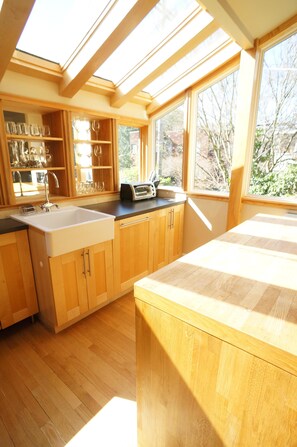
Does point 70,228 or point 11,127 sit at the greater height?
point 11,127

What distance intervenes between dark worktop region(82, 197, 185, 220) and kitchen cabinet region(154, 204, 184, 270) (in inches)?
2.9

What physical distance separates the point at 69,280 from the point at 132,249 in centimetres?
75

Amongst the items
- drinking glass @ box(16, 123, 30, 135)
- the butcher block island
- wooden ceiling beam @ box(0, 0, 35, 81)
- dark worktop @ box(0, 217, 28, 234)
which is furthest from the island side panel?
drinking glass @ box(16, 123, 30, 135)

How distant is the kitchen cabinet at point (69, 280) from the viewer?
183 centimetres

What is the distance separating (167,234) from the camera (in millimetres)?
2932

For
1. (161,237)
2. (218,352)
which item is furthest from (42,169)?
(218,352)

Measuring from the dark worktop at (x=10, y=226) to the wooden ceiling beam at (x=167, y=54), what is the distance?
5.55ft

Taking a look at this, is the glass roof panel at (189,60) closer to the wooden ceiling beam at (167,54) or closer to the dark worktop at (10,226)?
the wooden ceiling beam at (167,54)

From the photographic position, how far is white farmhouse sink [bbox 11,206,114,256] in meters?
1.73

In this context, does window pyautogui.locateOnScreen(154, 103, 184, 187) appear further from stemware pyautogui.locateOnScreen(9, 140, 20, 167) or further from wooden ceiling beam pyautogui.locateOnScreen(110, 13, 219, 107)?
stemware pyautogui.locateOnScreen(9, 140, 20, 167)

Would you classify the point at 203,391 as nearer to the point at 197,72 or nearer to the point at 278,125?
the point at 278,125

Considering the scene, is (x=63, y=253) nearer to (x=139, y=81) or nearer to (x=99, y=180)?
(x=99, y=180)

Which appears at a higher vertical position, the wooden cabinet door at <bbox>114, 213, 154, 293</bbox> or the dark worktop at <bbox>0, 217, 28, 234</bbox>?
the dark worktop at <bbox>0, 217, 28, 234</bbox>

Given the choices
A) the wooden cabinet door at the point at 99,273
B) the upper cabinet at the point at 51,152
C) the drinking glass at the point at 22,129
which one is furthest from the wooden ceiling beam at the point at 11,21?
the wooden cabinet door at the point at 99,273
